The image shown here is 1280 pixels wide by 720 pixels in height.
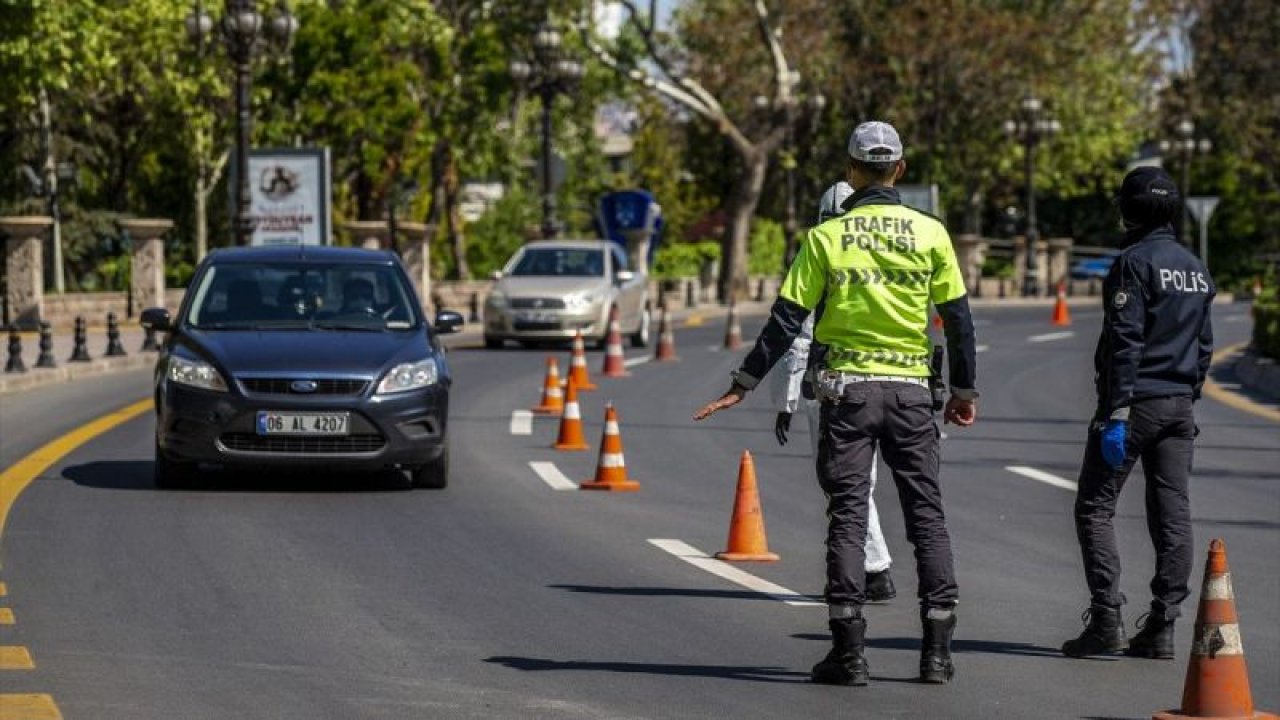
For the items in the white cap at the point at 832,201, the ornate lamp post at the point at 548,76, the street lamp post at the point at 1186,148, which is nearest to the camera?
the white cap at the point at 832,201

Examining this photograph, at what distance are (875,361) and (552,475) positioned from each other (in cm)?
833

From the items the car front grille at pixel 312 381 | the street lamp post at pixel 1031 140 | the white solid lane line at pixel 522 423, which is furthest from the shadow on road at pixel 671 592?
the street lamp post at pixel 1031 140

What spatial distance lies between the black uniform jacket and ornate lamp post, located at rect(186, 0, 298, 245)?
2793 centimetres

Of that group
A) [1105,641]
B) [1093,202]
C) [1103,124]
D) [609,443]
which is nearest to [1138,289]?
[1105,641]

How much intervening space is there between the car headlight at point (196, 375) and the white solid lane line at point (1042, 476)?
17.7 feet

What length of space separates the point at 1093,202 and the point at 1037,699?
290 ft

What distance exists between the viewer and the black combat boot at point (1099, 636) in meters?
9.16

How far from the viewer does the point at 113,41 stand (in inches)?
2183

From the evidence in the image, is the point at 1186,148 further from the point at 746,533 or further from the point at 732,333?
the point at 746,533

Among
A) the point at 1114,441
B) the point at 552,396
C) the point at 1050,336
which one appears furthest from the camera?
the point at 1050,336

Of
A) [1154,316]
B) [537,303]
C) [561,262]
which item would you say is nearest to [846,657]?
[1154,316]

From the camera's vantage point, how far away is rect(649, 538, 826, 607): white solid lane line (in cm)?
1069

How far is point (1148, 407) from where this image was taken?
9281mm

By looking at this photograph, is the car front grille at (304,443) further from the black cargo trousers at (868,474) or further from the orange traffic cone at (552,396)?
the orange traffic cone at (552,396)
